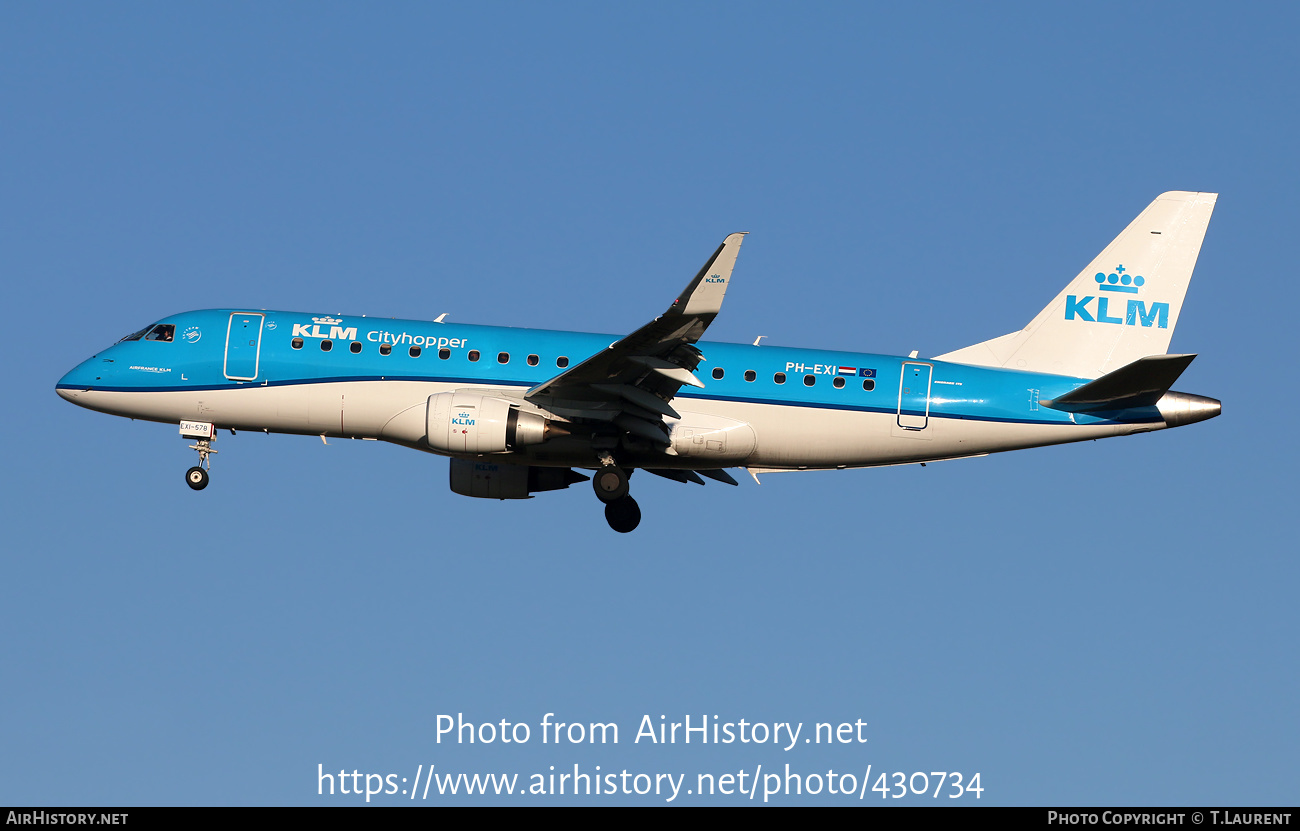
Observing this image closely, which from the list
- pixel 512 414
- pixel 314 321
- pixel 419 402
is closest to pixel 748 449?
pixel 512 414

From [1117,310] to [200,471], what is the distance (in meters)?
22.7

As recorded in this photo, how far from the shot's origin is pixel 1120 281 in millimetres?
36406

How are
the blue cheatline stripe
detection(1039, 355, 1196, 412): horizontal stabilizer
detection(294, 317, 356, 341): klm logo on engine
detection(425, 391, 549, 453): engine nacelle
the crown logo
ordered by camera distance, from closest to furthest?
1. detection(1039, 355, 1196, 412): horizontal stabilizer
2. detection(425, 391, 549, 453): engine nacelle
3. the blue cheatline stripe
4. detection(294, 317, 356, 341): klm logo on engine
5. the crown logo

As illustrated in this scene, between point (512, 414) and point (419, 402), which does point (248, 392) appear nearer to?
point (419, 402)

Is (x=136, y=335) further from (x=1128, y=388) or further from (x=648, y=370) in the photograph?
(x=1128, y=388)

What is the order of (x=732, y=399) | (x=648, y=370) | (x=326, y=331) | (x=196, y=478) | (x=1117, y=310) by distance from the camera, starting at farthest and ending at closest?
(x=1117, y=310)
(x=196, y=478)
(x=326, y=331)
(x=732, y=399)
(x=648, y=370)

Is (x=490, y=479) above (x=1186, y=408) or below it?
below

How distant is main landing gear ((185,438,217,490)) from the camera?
35.5 m

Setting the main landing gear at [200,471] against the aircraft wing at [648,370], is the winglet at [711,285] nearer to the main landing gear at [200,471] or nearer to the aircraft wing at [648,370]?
the aircraft wing at [648,370]

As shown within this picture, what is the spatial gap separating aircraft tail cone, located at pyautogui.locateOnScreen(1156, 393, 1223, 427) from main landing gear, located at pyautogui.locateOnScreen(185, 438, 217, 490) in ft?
73.2

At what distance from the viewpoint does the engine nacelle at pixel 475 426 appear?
32.6m

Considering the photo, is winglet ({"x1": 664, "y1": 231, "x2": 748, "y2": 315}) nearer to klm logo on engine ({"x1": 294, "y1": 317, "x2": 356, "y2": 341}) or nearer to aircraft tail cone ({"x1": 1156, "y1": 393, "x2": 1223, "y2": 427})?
klm logo on engine ({"x1": 294, "y1": 317, "x2": 356, "y2": 341})

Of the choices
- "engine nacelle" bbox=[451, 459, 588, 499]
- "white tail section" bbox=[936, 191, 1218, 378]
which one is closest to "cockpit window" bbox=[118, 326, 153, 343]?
"engine nacelle" bbox=[451, 459, 588, 499]

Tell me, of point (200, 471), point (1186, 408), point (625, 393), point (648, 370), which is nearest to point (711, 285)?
point (648, 370)
